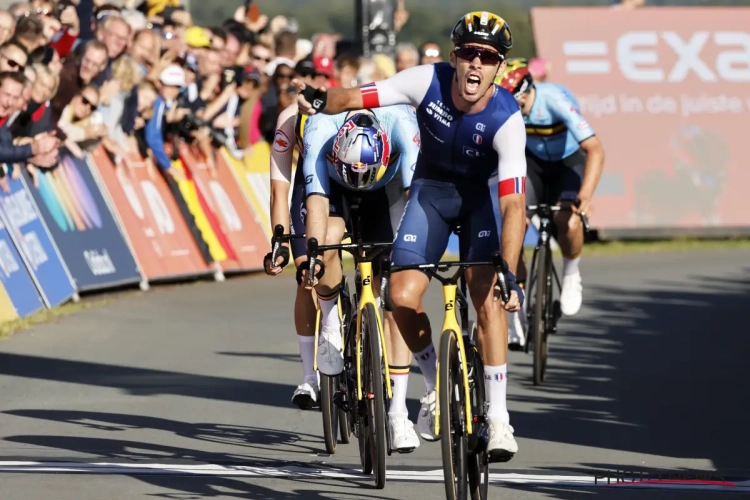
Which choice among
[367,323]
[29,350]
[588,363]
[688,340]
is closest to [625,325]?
[688,340]

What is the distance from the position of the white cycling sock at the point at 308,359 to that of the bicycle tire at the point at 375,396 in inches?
48.3

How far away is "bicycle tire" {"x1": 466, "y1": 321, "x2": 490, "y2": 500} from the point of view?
7.02m

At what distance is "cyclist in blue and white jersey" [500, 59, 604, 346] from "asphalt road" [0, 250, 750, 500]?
767 mm

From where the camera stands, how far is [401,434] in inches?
303

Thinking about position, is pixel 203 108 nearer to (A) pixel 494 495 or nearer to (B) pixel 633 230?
(B) pixel 633 230

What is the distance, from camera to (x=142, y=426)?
9438mm

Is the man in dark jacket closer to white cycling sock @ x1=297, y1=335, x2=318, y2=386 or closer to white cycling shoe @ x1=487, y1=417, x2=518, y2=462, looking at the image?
white cycling sock @ x1=297, y1=335, x2=318, y2=386

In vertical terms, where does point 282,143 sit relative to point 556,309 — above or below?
above

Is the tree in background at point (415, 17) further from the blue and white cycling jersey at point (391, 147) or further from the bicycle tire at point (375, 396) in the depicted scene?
A: the bicycle tire at point (375, 396)

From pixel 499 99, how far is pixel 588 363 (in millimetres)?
5183

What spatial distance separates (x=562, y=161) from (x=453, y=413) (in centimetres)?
527

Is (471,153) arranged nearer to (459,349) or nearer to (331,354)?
(459,349)

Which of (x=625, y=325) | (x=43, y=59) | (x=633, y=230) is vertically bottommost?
(x=633, y=230)

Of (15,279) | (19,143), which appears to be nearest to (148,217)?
(19,143)
